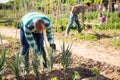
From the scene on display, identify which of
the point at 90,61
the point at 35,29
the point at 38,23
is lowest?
the point at 90,61

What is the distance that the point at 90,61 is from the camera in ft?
22.6

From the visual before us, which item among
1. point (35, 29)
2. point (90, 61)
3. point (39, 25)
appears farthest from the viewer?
point (90, 61)

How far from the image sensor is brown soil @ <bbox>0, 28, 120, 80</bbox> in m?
5.86

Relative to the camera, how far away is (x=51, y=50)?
571 centimetres

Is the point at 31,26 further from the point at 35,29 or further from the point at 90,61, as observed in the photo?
the point at 90,61

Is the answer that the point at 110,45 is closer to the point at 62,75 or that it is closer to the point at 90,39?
the point at 90,39

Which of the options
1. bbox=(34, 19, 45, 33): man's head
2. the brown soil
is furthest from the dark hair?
the brown soil

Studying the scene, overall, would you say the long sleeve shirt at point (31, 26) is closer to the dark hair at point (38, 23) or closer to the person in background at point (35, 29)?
the person in background at point (35, 29)

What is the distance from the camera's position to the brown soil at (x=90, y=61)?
231 inches

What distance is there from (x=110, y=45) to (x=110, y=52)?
1005 millimetres

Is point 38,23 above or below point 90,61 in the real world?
above

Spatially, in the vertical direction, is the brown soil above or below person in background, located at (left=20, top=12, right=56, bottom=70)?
below

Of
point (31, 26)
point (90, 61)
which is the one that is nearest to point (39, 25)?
point (31, 26)

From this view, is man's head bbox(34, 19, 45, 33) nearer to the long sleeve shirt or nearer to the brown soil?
the long sleeve shirt
